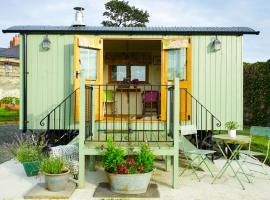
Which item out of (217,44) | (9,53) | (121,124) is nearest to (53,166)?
(121,124)

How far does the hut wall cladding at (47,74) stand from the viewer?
758 centimetres

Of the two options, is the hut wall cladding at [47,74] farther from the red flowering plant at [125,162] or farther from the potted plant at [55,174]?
the red flowering plant at [125,162]

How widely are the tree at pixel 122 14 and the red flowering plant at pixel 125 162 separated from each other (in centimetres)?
2257

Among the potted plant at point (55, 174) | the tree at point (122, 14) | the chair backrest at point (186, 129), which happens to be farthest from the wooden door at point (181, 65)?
the tree at point (122, 14)

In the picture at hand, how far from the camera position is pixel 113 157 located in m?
5.12

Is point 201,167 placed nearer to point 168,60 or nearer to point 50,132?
point 168,60

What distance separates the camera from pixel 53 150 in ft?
19.5

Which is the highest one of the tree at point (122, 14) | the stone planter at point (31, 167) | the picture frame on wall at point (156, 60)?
the tree at point (122, 14)

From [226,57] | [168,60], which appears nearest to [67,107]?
[168,60]

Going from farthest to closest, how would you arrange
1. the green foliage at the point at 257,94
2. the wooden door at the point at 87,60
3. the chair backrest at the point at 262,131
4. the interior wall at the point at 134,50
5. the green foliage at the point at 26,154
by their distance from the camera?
1. the green foliage at the point at 257,94
2. the interior wall at the point at 134,50
3. the wooden door at the point at 87,60
4. the green foliage at the point at 26,154
5. the chair backrest at the point at 262,131

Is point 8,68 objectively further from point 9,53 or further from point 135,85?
point 135,85

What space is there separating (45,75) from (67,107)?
80 centimetres

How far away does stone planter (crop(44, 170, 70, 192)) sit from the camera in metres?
5.00

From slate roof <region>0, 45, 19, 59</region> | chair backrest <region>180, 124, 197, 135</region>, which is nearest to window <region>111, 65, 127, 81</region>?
chair backrest <region>180, 124, 197, 135</region>
